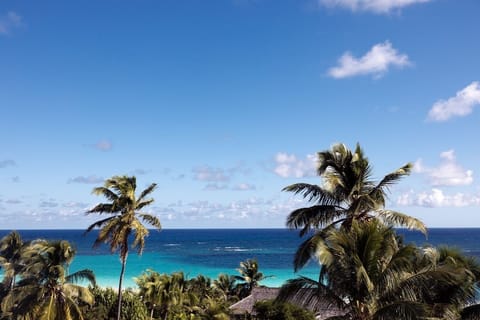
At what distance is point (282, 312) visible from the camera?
85.9 ft

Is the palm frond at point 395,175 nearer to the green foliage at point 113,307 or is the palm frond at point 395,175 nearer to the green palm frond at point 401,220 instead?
the green palm frond at point 401,220

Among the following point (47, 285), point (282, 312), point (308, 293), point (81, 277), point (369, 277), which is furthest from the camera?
point (282, 312)

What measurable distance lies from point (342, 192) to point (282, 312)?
1389cm

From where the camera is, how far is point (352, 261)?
34.8 feet

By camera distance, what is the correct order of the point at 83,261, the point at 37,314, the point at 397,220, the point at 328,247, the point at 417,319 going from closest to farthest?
the point at 417,319, the point at 328,247, the point at 397,220, the point at 37,314, the point at 83,261

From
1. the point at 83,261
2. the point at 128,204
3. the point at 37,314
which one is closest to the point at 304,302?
the point at 128,204

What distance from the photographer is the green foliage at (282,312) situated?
84.7 feet

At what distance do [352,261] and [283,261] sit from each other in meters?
98.9

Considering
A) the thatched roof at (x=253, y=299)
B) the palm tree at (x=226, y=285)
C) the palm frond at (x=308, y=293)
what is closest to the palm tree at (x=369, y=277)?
the palm frond at (x=308, y=293)

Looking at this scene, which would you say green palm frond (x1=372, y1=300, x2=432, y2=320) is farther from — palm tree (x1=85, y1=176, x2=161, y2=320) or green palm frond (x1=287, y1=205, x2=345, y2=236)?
palm tree (x1=85, y1=176, x2=161, y2=320)

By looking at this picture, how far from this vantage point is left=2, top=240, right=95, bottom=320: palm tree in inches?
760

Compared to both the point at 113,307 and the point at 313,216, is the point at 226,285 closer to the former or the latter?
the point at 113,307

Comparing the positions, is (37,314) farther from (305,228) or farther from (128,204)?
(305,228)

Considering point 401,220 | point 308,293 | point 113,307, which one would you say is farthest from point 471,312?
point 113,307
